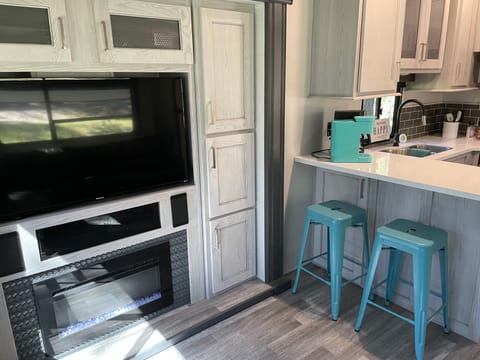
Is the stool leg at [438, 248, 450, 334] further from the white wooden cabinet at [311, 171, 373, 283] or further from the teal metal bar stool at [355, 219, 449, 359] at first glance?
the white wooden cabinet at [311, 171, 373, 283]

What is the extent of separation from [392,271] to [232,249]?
1.09 m

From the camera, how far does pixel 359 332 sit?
226 centimetres

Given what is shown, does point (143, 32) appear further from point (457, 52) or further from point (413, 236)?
point (457, 52)

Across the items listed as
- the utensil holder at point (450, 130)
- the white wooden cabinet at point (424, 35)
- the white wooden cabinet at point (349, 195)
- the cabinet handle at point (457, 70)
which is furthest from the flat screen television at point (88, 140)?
the utensil holder at point (450, 130)

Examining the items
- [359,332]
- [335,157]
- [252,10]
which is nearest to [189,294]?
[359,332]

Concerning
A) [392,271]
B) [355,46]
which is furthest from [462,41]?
[392,271]

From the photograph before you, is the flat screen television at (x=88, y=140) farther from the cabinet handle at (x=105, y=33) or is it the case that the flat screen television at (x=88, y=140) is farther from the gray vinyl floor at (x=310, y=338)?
the gray vinyl floor at (x=310, y=338)

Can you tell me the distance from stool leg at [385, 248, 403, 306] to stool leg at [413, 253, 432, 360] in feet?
1.22

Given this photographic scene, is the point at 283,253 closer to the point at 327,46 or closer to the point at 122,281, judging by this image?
the point at 122,281

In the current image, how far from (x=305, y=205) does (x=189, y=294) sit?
1.13 meters

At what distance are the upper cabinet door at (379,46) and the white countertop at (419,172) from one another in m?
0.51

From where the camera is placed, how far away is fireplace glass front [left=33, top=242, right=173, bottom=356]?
75.1 inches

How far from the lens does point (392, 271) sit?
7.82 feet

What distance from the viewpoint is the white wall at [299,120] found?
2457 millimetres
